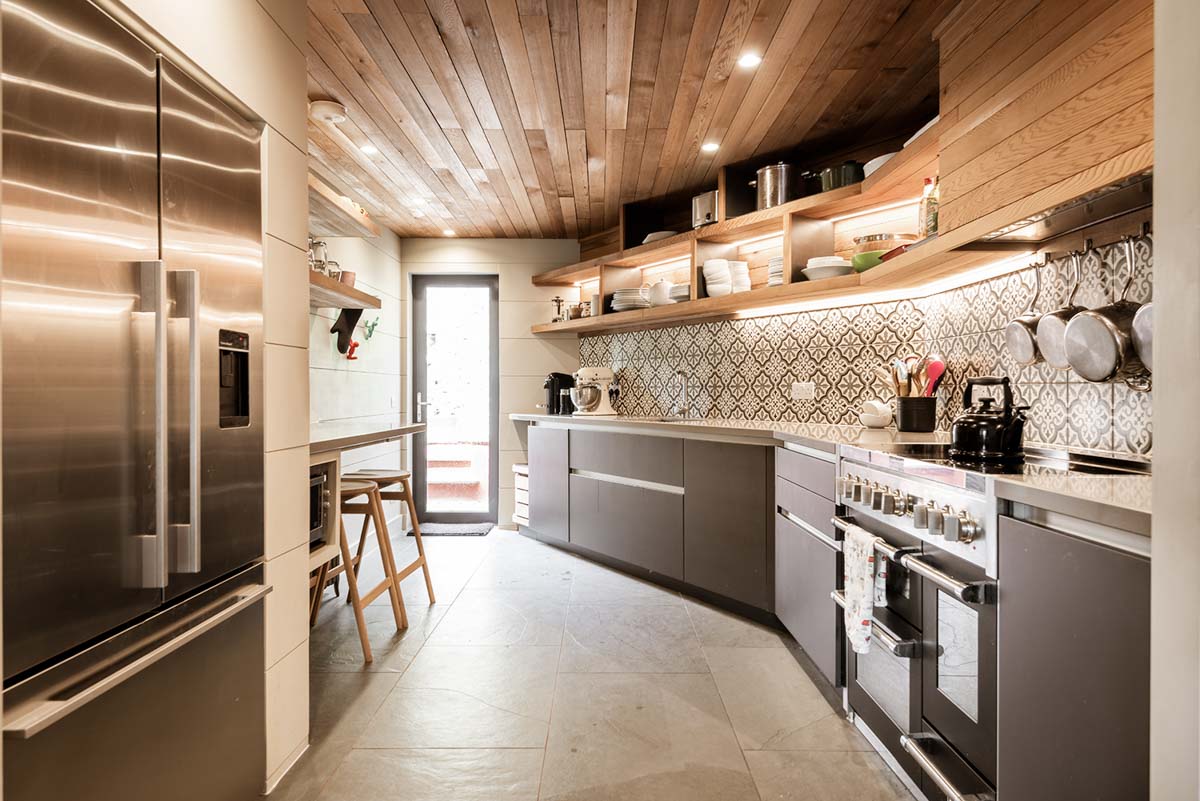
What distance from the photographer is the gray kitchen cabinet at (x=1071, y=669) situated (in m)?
0.93

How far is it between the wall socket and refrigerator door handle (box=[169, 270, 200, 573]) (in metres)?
2.95

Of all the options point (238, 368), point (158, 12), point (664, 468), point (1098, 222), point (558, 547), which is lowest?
point (558, 547)

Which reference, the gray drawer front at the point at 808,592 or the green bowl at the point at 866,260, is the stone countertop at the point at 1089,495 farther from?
the green bowl at the point at 866,260

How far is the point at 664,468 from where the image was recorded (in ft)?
11.3

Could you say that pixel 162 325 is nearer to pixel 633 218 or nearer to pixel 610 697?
pixel 610 697

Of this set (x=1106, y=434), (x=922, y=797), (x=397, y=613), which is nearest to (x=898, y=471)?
(x=1106, y=434)

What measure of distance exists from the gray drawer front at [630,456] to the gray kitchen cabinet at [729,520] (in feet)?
0.37

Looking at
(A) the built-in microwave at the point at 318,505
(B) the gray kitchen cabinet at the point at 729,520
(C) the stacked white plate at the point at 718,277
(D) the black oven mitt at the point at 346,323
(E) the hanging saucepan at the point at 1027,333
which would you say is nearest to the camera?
(E) the hanging saucepan at the point at 1027,333

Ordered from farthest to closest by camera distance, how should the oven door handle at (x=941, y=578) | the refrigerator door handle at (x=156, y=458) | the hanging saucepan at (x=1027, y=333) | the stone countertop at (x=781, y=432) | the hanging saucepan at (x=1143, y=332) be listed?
the stone countertop at (x=781, y=432) → the hanging saucepan at (x=1027, y=333) → the hanging saucepan at (x=1143, y=332) → the oven door handle at (x=941, y=578) → the refrigerator door handle at (x=156, y=458)

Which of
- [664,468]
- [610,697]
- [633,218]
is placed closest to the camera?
[610,697]

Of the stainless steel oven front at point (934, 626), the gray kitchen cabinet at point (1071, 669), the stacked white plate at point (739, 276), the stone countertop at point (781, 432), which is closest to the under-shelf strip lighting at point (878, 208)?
the stacked white plate at point (739, 276)

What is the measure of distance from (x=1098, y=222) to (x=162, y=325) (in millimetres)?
2361

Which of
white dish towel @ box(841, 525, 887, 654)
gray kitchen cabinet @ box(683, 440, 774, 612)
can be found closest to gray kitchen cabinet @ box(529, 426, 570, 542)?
gray kitchen cabinet @ box(683, 440, 774, 612)

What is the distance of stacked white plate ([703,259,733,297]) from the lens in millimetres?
3537
